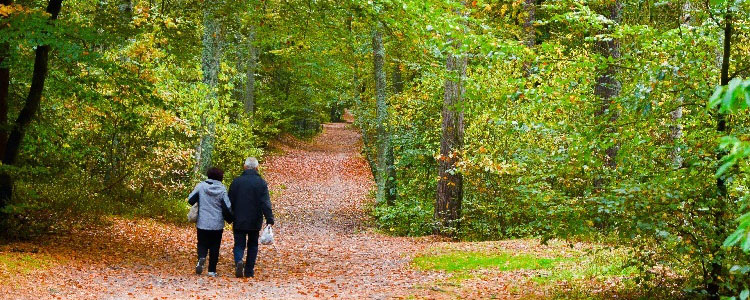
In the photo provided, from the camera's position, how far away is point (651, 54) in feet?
24.8

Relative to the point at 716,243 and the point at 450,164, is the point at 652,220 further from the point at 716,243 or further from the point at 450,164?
the point at 450,164

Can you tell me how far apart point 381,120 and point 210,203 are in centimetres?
981

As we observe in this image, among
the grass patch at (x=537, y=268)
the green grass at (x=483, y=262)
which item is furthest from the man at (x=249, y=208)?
the green grass at (x=483, y=262)

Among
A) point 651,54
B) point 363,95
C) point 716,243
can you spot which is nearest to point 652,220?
point 716,243

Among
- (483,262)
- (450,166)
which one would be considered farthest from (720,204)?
(450,166)

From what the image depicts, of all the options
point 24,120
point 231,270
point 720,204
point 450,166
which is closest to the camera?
point 720,204

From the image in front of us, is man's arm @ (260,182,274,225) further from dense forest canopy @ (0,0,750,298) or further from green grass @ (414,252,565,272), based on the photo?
green grass @ (414,252,565,272)

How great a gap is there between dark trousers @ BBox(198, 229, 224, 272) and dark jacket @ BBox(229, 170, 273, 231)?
34cm

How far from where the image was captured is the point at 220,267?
31.7 feet

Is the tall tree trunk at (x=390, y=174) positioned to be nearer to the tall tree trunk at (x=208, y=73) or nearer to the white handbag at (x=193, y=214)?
the tall tree trunk at (x=208, y=73)

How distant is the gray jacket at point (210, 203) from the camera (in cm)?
873

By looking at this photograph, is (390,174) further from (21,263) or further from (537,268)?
(21,263)

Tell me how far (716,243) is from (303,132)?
Result: 40.8m

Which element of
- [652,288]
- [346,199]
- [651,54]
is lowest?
[346,199]
